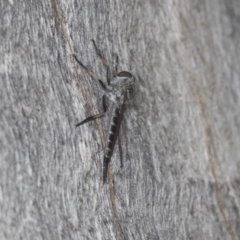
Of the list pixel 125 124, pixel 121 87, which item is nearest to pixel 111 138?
pixel 125 124

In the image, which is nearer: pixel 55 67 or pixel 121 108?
pixel 55 67

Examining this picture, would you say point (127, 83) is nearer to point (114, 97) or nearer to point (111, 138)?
point (114, 97)

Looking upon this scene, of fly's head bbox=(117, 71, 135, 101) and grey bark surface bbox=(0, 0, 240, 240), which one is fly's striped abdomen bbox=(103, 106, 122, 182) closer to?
grey bark surface bbox=(0, 0, 240, 240)

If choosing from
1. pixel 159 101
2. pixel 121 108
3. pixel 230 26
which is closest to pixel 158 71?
pixel 159 101

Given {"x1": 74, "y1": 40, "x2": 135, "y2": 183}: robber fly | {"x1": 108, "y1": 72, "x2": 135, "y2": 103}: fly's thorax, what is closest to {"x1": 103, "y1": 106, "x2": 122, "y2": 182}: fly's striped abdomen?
{"x1": 74, "y1": 40, "x2": 135, "y2": 183}: robber fly

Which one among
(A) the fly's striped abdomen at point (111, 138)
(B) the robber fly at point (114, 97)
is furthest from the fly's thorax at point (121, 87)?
(A) the fly's striped abdomen at point (111, 138)

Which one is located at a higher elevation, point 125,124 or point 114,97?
point 114,97

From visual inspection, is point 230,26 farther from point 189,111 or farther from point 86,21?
point 86,21
